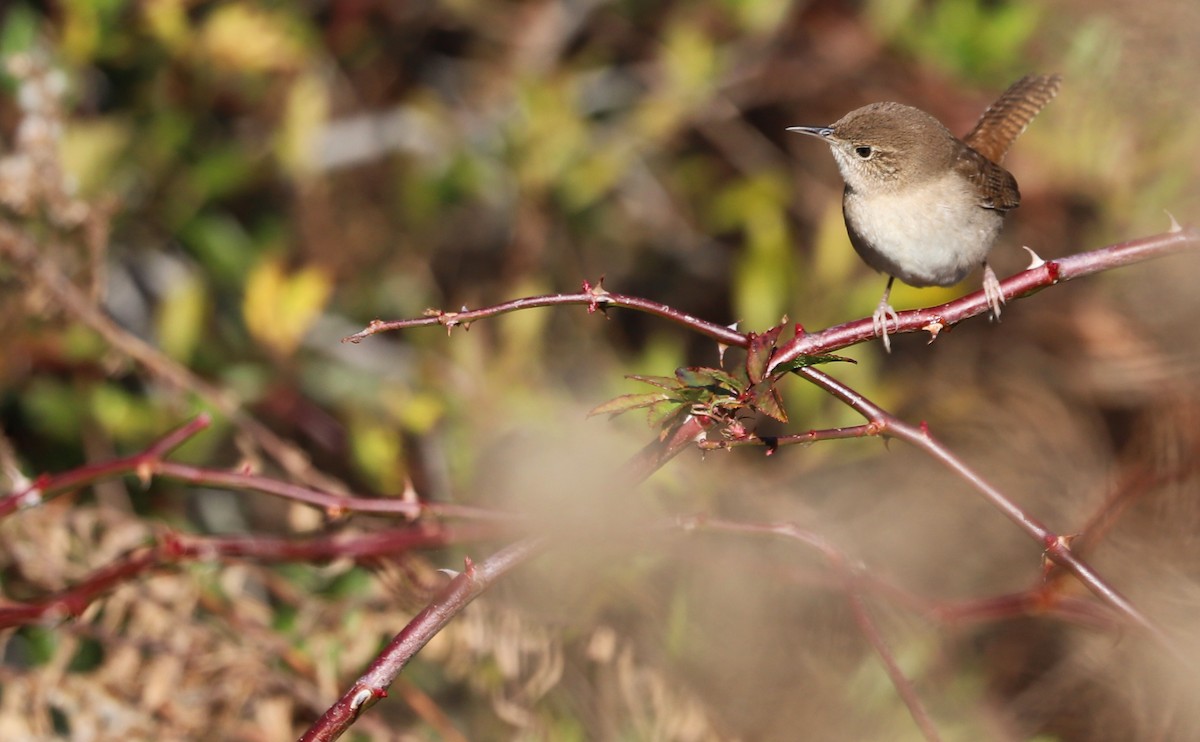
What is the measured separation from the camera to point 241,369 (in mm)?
3807

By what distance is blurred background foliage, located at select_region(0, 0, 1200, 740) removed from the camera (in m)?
2.95

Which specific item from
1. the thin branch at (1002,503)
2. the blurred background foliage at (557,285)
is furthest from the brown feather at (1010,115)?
the thin branch at (1002,503)

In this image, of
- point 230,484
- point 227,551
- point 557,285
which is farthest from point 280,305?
point 230,484

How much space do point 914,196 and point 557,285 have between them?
75.8 inches

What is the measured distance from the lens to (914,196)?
2943 mm

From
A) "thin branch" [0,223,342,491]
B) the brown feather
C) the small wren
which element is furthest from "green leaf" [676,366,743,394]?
the brown feather

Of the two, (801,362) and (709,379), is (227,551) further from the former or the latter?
(801,362)

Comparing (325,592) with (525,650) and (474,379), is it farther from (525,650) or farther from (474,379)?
(474,379)

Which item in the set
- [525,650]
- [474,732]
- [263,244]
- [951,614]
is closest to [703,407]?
[951,614]

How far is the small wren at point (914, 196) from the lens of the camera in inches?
114

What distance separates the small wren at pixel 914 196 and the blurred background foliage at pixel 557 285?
0.66 m

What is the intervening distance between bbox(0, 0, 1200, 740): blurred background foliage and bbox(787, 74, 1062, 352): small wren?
661mm

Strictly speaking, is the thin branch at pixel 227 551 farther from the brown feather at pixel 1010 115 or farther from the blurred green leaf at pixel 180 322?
the brown feather at pixel 1010 115

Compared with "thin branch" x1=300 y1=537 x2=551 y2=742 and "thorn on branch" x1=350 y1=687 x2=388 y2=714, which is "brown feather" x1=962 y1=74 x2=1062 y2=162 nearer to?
"thin branch" x1=300 y1=537 x2=551 y2=742
